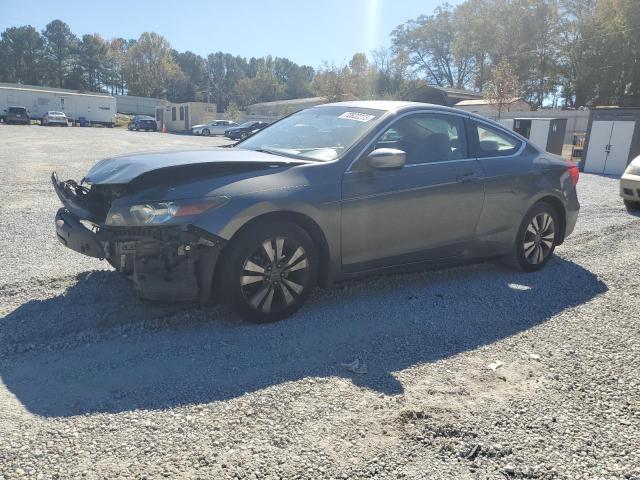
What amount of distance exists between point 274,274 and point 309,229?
0.45 m

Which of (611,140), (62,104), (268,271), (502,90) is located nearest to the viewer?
(268,271)

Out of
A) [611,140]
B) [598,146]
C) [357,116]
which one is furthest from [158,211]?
[598,146]

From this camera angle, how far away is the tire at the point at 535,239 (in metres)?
5.38

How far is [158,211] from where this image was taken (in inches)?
139

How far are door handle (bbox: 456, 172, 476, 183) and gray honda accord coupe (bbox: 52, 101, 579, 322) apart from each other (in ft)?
0.03

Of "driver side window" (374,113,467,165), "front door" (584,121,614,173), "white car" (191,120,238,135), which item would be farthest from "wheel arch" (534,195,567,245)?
"white car" (191,120,238,135)

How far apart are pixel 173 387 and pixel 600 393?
8.34 feet

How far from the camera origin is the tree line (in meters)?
46.6

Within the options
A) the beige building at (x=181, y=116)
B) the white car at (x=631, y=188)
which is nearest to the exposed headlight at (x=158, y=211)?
the white car at (x=631, y=188)

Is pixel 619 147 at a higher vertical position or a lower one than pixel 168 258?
higher

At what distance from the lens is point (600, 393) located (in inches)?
123

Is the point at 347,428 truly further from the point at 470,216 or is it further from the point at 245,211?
the point at 470,216

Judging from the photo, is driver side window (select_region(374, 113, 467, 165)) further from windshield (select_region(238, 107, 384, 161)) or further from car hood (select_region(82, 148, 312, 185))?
car hood (select_region(82, 148, 312, 185))

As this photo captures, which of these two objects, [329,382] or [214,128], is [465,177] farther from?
[214,128]
